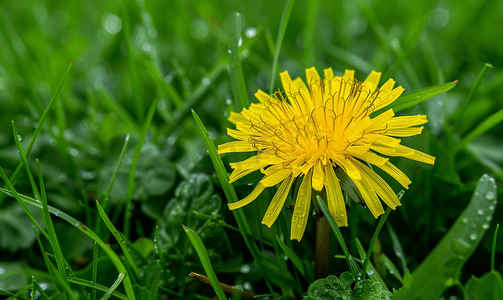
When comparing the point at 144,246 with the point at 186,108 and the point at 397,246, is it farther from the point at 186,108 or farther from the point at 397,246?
the point at 397,246

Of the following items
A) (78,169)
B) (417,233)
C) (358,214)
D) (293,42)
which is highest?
(293,42)

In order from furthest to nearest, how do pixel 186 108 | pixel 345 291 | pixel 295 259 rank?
1. pixel 186 108
2. pixel 295 259
3. pixel 345 291

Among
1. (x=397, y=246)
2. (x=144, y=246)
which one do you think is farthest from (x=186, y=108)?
(x=397, y=246)

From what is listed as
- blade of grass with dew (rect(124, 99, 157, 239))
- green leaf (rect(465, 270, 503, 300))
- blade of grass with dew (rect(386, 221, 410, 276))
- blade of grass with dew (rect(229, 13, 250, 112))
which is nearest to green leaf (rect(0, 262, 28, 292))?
blade of grass with dew (rect(124, 99, 157, 239))

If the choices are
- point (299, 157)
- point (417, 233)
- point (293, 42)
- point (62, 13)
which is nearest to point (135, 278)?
point (299, 157)

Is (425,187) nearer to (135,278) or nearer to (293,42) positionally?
(135,278)

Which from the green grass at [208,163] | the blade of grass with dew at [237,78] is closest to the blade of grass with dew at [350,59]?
the green grass at [208,163]
